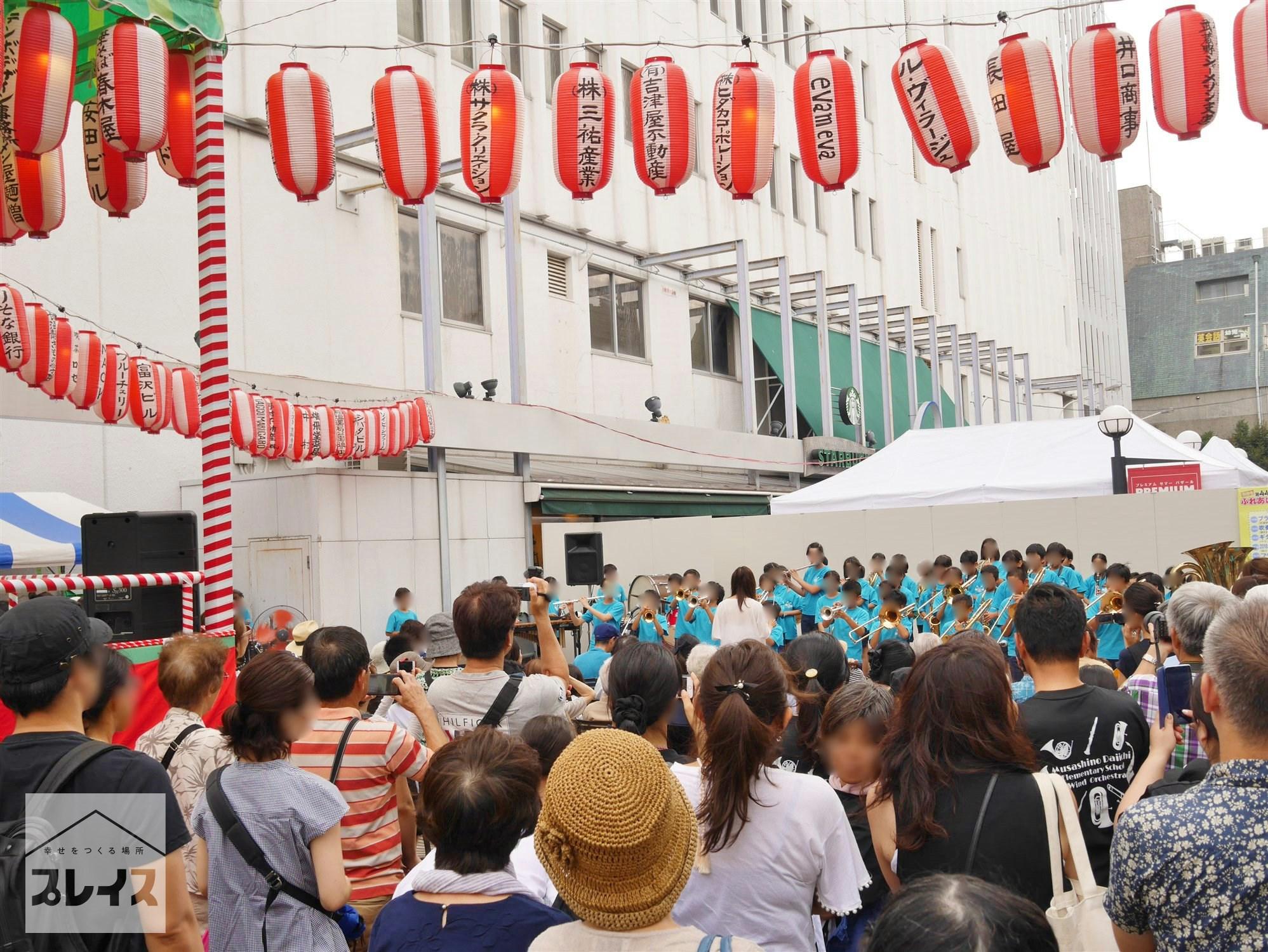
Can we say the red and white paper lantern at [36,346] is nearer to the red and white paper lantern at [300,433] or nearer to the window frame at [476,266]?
the red and white paper lantern at [300,433]

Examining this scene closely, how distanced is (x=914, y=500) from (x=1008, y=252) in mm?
23963

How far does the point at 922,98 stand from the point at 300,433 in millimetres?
7504

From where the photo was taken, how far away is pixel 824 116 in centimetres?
973

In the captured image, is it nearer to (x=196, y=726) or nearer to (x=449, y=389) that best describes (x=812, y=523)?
(x=449, y=389)

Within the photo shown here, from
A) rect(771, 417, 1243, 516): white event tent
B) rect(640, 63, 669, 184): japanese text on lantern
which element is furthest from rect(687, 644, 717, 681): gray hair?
rect(771, 417, 1243, 516): white event tent

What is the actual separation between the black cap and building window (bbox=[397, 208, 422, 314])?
49.5ft

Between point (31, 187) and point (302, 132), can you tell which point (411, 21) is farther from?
point (31, 187)

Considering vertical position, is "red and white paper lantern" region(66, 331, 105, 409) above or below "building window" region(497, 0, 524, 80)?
below

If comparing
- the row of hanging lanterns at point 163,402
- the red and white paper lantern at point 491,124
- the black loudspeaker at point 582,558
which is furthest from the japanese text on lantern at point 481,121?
the black loudspeaker at point 582,558

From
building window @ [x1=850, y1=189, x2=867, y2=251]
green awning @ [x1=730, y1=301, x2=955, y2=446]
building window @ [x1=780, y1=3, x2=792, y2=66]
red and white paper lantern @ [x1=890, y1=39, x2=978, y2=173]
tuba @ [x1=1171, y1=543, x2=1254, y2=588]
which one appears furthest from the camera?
building window @ [x1=850, y1=189, x2=867, y2=251]

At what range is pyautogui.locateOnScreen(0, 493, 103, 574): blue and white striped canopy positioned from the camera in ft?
34.7

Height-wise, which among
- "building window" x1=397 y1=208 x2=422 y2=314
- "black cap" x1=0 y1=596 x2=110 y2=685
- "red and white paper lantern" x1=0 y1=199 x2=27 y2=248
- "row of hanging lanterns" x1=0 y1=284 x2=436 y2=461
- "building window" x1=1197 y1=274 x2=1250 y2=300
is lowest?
"black cap" x1=0 y1=596 x2=110 y2=685

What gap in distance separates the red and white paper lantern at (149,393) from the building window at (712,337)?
14078 millimetres

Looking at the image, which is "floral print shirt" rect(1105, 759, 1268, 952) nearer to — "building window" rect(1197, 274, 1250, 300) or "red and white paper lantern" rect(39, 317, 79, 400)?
"red and white paper lantern" rect(39, 317, 79, 400)
